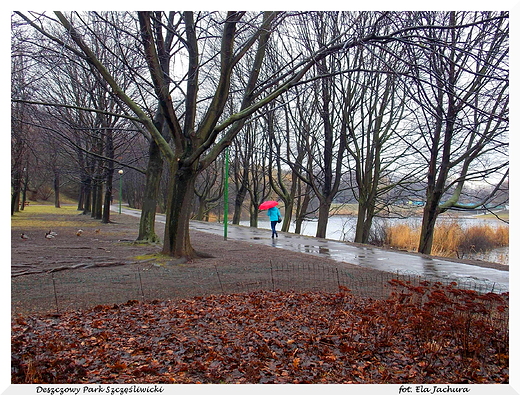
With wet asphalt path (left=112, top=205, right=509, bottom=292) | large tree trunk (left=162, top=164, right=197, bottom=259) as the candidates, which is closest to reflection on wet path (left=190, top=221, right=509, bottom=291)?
wet asphalt path (left=112, top=205, right=509, bottom=292)

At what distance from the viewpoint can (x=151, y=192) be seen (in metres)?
14.3

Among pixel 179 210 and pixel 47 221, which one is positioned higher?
pixel 179 210

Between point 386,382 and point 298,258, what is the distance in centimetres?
783

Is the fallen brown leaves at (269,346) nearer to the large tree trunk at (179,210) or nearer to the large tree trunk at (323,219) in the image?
the large tree trunk at (179,210)

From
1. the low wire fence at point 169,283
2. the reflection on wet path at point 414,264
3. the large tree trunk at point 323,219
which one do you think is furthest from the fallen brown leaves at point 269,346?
the large tree trunk at point 323,219

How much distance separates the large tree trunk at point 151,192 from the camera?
563 inches

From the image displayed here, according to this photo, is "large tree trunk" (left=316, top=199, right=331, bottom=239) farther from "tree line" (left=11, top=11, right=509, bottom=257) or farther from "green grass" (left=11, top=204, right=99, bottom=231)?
"green grass" (left=11, top=204, right=99, bottom=231)

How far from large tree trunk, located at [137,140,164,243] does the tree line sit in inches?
1.6

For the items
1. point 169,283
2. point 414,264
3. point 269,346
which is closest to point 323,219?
point 414,264

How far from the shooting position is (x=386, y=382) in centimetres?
399

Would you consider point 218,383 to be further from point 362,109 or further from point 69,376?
point 362,109

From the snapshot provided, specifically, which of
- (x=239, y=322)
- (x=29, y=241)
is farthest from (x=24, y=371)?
(x=29, y=241)

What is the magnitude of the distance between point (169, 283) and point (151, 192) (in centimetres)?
639

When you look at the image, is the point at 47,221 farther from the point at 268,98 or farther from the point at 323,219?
the point at 268,98
